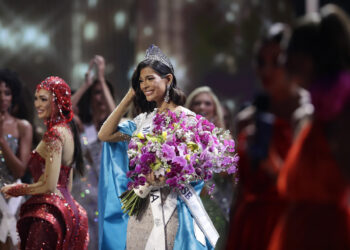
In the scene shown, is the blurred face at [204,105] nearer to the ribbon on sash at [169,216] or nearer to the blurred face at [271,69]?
the ribbon on sash at [169,216]

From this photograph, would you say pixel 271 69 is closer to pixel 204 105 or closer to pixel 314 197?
pixel 314 197

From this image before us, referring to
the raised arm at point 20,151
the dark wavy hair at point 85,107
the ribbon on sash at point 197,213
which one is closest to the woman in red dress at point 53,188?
the ribbon on sash at point 197,213

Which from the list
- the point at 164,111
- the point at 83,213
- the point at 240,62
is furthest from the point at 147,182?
the point at 240,62

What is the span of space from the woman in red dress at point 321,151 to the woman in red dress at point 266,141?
6cm

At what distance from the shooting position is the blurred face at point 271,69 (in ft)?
7.10

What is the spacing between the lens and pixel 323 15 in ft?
6.87

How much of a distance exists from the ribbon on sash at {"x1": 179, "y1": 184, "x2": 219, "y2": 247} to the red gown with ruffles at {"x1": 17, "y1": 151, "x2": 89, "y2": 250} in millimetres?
936

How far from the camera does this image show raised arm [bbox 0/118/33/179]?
5816 mm

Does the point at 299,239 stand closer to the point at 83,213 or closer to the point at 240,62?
the point at 83,213

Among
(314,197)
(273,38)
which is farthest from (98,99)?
(314,197)

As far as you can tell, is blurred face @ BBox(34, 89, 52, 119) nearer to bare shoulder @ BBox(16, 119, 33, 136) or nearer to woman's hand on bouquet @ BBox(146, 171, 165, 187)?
woman's hand on bouquet @ BBox(146, 171, 165, 187)

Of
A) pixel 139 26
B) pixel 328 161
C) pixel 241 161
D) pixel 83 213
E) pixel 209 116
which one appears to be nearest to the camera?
pixel 328 161

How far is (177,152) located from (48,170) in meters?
1.08

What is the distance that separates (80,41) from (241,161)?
589cm
